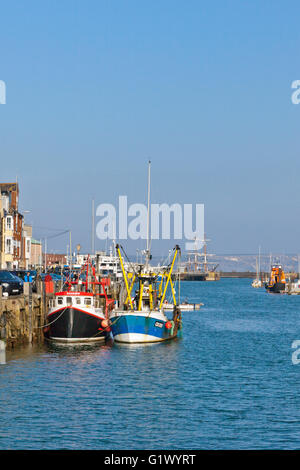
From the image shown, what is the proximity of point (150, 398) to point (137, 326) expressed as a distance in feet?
60.8

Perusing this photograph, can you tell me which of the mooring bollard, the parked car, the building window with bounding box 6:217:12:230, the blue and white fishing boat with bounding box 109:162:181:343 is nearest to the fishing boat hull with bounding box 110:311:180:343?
the blue and white fishing boat with bounding box 109:162:181:343

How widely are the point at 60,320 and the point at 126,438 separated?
28.4m

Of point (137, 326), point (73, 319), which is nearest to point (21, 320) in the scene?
point (73, 319)

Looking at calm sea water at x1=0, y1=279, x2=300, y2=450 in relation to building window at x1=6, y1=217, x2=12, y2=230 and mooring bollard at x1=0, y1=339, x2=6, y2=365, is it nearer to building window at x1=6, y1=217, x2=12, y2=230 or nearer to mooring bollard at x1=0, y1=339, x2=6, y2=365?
mooring bollard at x1=0, y1=339, x2=6, y2=365

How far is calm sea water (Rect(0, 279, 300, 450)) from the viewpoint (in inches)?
1209

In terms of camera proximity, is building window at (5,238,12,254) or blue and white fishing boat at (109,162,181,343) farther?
building window at (5,238,12,254)

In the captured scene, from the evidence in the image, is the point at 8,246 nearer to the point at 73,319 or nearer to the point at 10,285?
the point at 10,285

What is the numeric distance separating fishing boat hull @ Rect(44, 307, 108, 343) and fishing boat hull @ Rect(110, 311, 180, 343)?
1848mm

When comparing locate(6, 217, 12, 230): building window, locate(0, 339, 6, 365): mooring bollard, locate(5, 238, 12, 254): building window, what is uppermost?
locate(6, 217, 12, 230): building window

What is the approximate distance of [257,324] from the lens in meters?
90.6

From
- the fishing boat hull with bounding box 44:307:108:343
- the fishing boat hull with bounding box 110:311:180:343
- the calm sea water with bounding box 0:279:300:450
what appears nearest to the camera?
the calm sea water with bounding box 0:279:300:450

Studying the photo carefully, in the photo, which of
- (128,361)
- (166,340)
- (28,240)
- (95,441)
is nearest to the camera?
(95,441)
